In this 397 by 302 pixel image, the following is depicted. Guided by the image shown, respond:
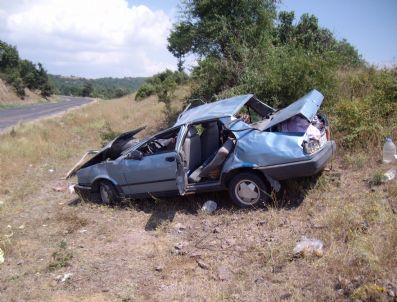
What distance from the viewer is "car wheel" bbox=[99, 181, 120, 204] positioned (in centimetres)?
832

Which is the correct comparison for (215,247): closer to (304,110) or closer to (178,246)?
(178,246)

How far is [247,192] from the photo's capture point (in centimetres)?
674

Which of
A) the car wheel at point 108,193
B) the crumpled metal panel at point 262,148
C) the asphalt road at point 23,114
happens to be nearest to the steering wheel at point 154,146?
the car wheel at point 108,193

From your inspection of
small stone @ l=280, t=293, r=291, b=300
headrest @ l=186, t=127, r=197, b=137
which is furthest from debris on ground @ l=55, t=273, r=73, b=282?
headrest @ l=186, t=127, r=197, b=137

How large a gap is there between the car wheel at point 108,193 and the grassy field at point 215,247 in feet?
0.64

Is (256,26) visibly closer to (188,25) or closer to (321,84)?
(188,25)

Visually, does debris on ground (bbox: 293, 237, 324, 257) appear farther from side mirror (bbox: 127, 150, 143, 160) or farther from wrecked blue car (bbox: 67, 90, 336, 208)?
side mirror (bbox: 127, 150, 143, 160)

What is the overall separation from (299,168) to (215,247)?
169 cm

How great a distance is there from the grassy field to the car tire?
0.58 ft

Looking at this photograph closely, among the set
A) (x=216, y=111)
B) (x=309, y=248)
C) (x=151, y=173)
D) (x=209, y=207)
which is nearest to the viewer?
(x=309, y=248)

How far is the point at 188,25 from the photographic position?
56.1 feet

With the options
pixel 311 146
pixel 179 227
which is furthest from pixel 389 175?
pixel 179 227

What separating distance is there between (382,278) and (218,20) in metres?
13.5

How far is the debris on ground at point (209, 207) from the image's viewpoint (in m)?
7.14
